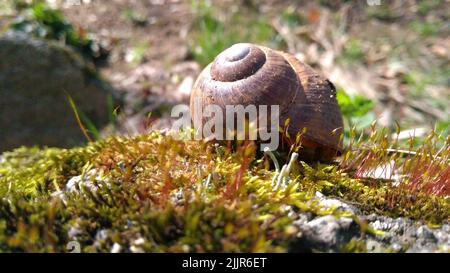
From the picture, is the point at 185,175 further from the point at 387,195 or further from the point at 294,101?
the point at 387,195

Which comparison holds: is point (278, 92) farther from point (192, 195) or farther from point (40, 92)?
point (40, 92)

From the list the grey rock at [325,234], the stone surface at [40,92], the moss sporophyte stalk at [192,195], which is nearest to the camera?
the moss sporophyte stalk at [192,195]

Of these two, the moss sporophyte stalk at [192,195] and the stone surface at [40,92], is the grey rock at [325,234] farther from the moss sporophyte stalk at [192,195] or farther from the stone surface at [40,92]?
the stone surface at [40,92]

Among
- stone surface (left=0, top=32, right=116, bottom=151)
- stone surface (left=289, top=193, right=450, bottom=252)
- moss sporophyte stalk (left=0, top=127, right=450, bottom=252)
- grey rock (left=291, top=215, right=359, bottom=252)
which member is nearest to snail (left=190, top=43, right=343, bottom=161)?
moss sporophyte stalk (left=0, top=127, right=450, bottom=252)

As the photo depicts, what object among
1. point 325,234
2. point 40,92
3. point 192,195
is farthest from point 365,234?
point 40,92

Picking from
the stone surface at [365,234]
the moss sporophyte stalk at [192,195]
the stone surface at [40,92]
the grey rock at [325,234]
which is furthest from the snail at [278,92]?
the stone surface at [40,92]

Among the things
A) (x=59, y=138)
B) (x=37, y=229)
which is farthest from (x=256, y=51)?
(x=59, y=138)
